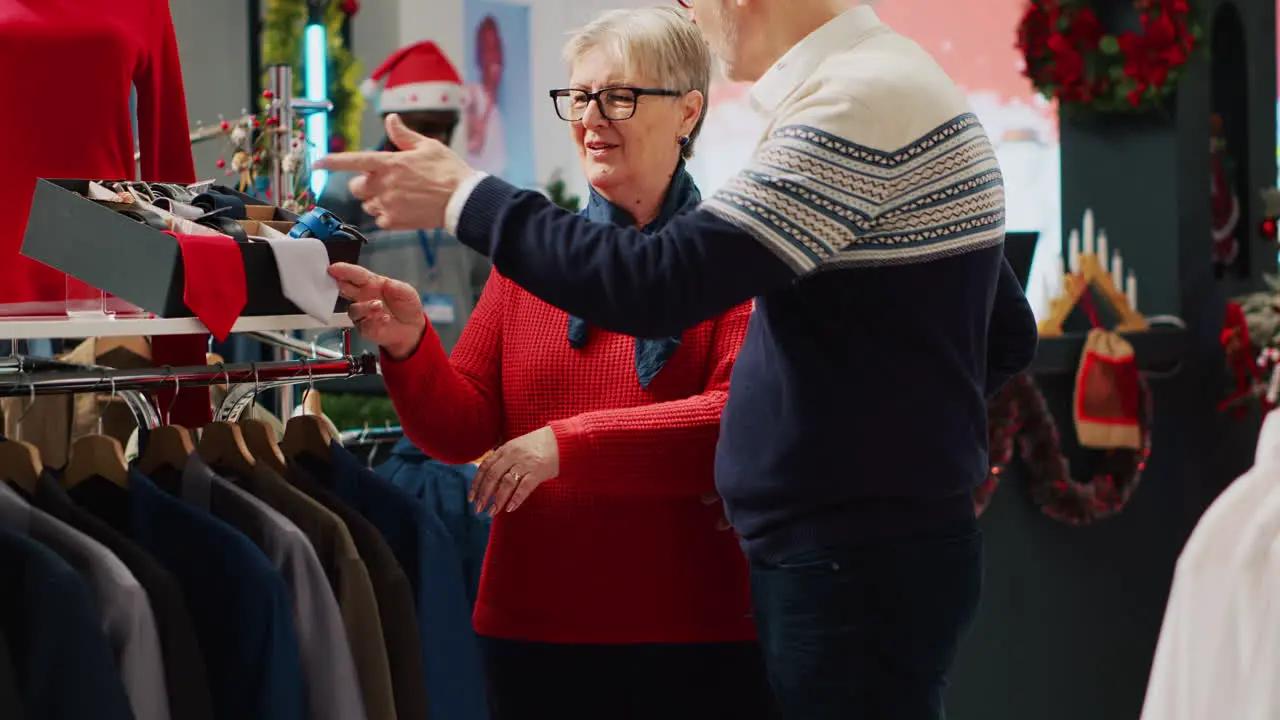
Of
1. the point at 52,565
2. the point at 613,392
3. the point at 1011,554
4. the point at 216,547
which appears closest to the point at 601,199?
the point at 613,392

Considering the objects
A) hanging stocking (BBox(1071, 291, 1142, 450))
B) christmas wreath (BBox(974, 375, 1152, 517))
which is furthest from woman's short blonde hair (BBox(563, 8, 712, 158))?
hanging stocking (BBox(1071, 291, 1142, 450))

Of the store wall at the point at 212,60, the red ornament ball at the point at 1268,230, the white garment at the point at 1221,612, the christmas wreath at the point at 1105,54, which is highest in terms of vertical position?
the store wall at the point at 212,60

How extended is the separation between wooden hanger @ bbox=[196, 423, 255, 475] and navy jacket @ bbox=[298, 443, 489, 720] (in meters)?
0.15

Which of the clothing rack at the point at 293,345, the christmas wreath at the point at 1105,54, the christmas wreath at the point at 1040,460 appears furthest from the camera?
the christmas wreath at the point at 1105,54

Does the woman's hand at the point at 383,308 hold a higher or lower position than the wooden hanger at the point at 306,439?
higher

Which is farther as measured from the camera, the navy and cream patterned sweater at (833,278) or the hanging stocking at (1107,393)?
the hanging stocking at (1107,393)

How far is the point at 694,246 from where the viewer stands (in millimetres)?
1401

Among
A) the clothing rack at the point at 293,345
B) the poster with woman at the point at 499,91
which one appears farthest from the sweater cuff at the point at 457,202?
the poster with woman at the point at 499,91

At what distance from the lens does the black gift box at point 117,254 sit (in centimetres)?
148

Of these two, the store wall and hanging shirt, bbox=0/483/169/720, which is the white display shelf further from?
the store wall

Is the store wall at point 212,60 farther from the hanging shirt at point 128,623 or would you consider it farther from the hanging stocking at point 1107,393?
the hanging shirt at point 128,623

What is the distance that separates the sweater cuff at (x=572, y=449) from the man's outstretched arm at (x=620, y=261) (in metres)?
0.40

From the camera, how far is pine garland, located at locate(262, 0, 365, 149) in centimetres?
588

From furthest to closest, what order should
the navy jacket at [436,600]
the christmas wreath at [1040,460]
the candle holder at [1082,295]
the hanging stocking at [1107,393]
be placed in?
the candle holder at [1082,295] → the hanging stocking at [1107,393] → the christmas wreath at [1040,460] → the navy jacket at [436,600]
